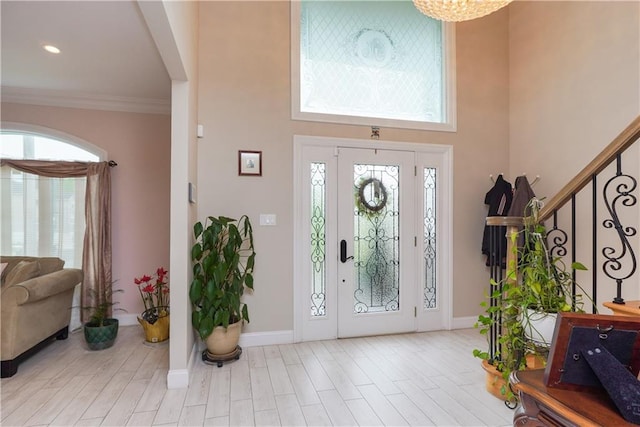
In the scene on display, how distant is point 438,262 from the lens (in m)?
3.63

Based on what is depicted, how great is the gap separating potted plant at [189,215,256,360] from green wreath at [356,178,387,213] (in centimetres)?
130

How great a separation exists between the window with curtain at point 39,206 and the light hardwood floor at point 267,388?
1146 mm

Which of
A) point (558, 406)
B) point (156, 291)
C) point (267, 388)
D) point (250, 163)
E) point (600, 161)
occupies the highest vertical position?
point (250, 163)

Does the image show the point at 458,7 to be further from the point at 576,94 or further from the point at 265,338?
the point at 265,338

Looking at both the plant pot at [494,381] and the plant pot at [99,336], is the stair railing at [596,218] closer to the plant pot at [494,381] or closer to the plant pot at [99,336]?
the plant pot at [494,381]

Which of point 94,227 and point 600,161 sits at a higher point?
point 600,161

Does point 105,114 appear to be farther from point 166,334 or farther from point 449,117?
point 449,117

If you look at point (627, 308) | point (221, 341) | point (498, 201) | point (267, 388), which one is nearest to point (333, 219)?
point (221, 341)

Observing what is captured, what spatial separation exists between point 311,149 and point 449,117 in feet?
5.53

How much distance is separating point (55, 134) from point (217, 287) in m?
2.87

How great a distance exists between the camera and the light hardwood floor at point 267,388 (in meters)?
1.96

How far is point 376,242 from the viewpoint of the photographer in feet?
11.3

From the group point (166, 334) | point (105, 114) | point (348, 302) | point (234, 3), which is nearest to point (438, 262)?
point (348, 302)

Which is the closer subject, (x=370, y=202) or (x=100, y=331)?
(x=100, y=331)
